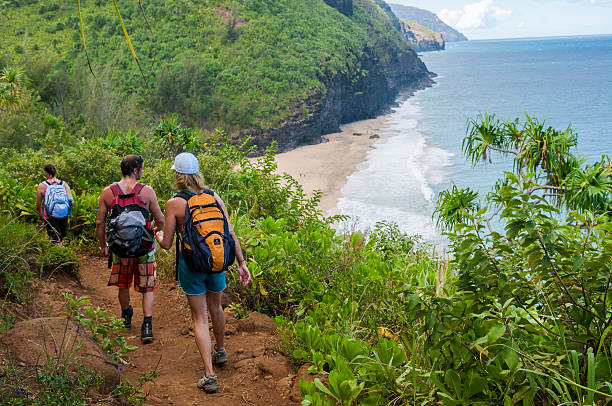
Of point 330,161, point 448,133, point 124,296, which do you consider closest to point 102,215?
point 124,296

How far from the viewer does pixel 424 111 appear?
59844 millimetres

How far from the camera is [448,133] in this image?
149 feet

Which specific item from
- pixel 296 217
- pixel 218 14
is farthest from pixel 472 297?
pixel 218 14

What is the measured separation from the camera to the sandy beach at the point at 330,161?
2883cm

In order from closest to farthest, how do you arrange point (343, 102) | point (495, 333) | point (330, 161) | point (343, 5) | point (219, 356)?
point (495, 333), point (219, 356), point (330, 161), point (343, 102), point (343, 5)

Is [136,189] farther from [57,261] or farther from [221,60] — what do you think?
[221,60]

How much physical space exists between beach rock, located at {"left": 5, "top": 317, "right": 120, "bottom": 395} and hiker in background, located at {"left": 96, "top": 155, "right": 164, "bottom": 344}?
2.91ft

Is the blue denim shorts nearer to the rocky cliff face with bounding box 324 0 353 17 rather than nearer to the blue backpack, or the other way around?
the blue backpack

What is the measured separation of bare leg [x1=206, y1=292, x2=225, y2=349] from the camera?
3.46 metres

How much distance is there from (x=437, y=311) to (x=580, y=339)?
2.01 ft

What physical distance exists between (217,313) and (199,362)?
0.51 meters

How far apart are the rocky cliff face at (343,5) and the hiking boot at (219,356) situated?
7480 centimetres

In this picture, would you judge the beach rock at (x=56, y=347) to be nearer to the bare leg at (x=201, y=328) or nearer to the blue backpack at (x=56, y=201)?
the bare leg at (x=201, y=328)

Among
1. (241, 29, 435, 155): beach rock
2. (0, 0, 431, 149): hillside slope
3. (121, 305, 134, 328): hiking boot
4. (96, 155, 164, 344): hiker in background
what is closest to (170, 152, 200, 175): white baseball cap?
(96, 155, 164, 344): hiker in background
